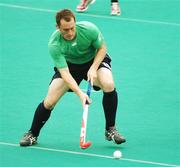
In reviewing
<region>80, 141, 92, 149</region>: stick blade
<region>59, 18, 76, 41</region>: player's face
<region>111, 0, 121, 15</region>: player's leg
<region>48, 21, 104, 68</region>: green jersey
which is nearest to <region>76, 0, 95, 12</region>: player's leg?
<region>111, 0, 121, 15</region>: player's leg

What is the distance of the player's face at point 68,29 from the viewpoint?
7.65 meters

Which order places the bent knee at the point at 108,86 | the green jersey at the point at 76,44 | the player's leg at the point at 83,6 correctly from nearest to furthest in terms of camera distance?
the green jersey at the point at 76,44
the bent knee at the point at 108,86
the player's leg at the point at 83,6

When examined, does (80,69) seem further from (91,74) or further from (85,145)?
(85,145)

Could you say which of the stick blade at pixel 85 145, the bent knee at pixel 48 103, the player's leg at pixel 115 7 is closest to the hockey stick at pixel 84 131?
the stick blade at pixel 85 145

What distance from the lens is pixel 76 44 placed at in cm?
797

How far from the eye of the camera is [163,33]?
12930mm

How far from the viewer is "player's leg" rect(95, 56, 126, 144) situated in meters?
8.06

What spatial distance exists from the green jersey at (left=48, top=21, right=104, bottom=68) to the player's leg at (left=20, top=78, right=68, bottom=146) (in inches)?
11.1

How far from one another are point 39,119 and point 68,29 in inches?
42.6

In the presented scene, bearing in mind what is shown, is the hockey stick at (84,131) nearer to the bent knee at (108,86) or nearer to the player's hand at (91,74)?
the player's hand at (91,74)

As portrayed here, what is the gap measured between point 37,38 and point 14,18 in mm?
1262

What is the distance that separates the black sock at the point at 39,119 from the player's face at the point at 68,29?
846mm

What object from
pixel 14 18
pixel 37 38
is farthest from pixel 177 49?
pixel 14 18

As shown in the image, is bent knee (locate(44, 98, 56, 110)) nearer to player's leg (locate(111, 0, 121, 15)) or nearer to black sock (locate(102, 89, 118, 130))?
black sock (locate(102, 89, 118, 130))
